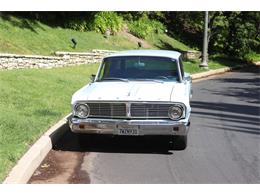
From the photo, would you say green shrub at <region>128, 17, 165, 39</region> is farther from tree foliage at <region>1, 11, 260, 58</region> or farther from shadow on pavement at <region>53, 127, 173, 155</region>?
shadow on pavement at <region>53, 127, 173, 155</region>

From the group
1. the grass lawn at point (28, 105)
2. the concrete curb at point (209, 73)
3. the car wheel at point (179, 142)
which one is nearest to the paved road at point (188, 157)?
the car wheel at point (179, 142)

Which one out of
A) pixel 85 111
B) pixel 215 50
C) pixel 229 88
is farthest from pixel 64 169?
pixel 215 50

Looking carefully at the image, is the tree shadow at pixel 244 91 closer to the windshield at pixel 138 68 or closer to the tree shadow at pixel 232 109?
the tree shadow at pixel 232 109

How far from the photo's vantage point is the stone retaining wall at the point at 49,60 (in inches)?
694

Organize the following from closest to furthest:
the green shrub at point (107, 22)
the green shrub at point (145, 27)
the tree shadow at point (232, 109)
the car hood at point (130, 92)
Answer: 1. the car hood at point (130, 92)
2. the tree shadow at point (232, 109)
3. the green shrub at point (107, 22)
4. the green shrub at point (145, 27)

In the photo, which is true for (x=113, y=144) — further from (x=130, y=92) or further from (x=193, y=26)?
(x=193, y=26)

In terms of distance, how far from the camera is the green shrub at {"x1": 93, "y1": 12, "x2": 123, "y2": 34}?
28.2 m

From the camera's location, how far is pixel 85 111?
29.2 feet

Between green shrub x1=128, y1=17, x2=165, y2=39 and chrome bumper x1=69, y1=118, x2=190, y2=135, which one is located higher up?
chrome bumper x1=69, y1=118, x2=190, y2=135

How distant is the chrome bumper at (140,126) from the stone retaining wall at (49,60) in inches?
362

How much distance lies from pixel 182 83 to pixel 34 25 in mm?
14929

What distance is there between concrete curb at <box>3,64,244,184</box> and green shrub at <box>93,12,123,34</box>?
17714 mm

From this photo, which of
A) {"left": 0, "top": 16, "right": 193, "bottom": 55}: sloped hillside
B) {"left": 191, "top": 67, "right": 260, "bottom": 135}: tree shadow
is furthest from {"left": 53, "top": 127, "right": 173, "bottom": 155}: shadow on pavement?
{"left": 0, "top": 16, "right": 193, "bottom": 55}: sloped hillside
